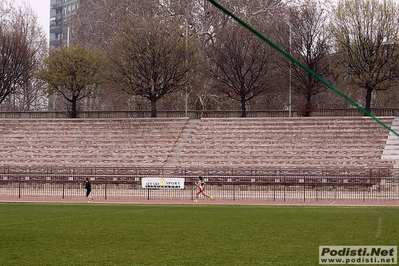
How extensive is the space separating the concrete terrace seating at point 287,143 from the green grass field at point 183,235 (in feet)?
63.3

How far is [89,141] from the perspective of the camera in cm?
5431

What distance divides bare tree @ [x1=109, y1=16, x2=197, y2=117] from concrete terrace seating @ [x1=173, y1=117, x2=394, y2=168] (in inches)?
285

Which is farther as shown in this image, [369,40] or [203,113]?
[203,113]

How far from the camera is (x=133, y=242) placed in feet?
Answer: 58.6

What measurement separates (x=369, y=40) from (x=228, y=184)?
2352 centimetres

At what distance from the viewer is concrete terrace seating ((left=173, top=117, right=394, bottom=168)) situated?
47.5 metres

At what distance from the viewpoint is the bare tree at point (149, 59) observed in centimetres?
6144

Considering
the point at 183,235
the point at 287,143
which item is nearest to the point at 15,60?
the point at 287,143

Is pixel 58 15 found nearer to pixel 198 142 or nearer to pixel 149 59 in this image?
pixel 149 59

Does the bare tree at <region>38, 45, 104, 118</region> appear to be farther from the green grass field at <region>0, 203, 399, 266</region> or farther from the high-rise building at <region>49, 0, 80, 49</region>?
the high-rise building at <region>49, 0, 80, 49</region>

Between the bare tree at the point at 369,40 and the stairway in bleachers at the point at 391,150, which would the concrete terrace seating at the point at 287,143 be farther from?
the bare tree at the point at 369,40

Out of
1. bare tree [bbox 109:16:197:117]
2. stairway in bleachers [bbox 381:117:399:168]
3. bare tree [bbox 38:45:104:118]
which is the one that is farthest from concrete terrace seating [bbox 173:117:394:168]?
bare tree [bbox 38:45:104:118]

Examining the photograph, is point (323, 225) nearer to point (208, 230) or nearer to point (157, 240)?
point (208, 230)

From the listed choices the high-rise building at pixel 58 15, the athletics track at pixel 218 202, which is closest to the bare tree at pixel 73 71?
the athletics track at pixel 218 202
